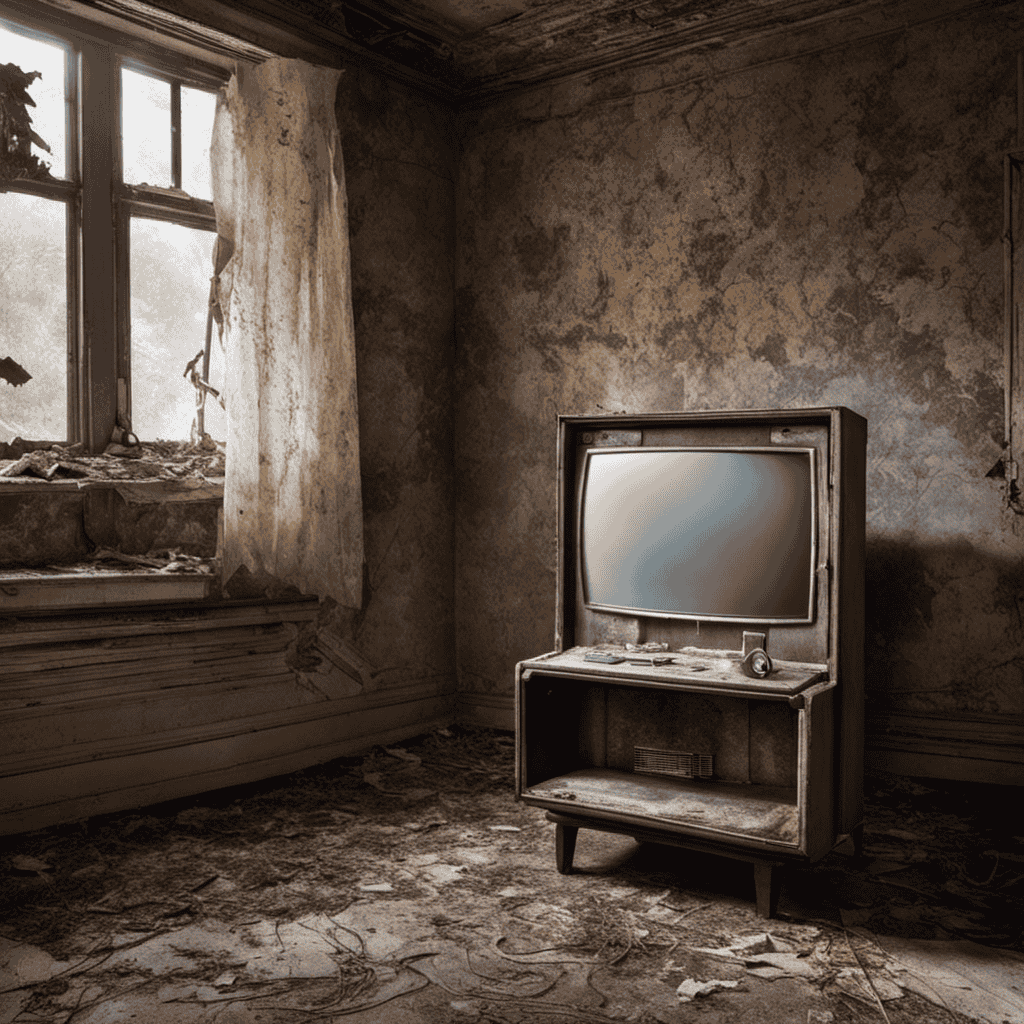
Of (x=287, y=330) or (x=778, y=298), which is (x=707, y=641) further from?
(x=287, y=330)

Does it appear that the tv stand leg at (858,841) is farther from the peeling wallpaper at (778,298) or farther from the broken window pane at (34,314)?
the broken window pane at (34,314)

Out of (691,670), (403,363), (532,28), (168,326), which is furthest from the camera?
(403,363)

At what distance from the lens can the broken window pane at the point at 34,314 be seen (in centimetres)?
327

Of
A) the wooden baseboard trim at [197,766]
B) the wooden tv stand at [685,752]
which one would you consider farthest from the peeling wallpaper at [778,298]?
the wooden tv stand at [685,752]

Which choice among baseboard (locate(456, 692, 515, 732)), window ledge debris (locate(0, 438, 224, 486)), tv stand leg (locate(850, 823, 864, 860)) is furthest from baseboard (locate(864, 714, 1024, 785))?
window ledge debris (locate(0, 438, 224, 486))

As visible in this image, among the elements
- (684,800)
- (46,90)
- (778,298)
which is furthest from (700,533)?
(46,90)

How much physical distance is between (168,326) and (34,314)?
0.50m

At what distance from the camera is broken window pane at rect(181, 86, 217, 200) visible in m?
3.72

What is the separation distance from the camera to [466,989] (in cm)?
210

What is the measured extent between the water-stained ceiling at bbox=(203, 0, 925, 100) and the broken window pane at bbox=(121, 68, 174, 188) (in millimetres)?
420

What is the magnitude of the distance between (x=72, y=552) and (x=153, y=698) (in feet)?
1.97

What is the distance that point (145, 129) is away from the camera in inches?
142

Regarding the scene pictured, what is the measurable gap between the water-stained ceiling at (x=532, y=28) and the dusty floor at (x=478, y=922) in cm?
303

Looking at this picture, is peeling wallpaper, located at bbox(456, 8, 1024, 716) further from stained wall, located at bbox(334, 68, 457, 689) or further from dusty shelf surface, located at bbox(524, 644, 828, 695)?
dusty shelf surface, located at bbox(524, 644, 828, 695)
